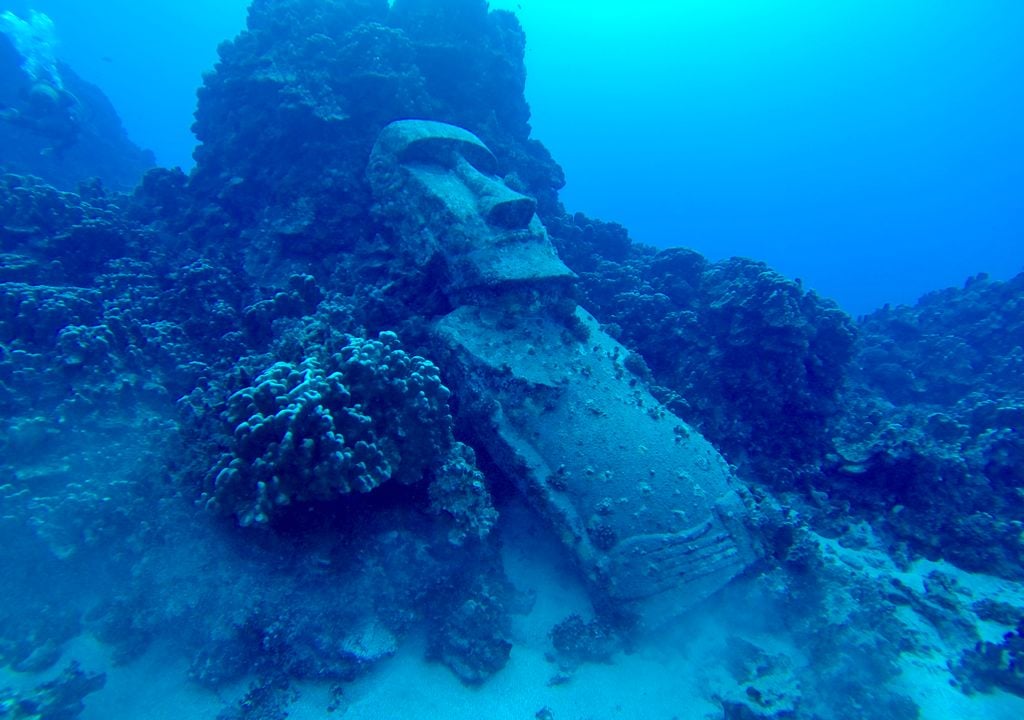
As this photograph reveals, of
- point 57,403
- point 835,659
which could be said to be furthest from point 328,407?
point 835,659

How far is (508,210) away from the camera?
791cm

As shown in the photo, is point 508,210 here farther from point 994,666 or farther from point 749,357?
point 994,666

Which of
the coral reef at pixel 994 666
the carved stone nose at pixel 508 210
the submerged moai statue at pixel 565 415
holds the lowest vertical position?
the coral reef at pixel 994 666

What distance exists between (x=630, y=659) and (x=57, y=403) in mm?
8427

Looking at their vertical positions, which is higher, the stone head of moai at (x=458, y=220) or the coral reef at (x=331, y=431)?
the stone head of moai at (x=458, y=220)

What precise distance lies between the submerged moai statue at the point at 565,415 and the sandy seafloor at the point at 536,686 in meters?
0.79

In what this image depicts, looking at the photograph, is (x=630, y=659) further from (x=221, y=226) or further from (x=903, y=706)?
(x=221, y=226)

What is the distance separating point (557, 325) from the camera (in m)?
7.66

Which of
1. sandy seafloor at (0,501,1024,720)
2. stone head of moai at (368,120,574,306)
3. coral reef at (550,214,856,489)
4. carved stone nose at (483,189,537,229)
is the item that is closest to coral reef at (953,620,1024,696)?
sandy seafloor at (0,501,1024,720)

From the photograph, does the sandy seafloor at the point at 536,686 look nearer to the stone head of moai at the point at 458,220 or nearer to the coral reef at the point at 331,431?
the coral reef at the point at 331,431

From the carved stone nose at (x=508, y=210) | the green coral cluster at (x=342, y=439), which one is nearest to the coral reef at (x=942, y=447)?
the green coral cluster at (x=342, y=439)

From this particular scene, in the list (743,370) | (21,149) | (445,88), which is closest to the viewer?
(743,370)

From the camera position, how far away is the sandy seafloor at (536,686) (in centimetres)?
513

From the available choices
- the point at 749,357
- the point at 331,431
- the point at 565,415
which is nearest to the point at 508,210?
the point at 565,415
